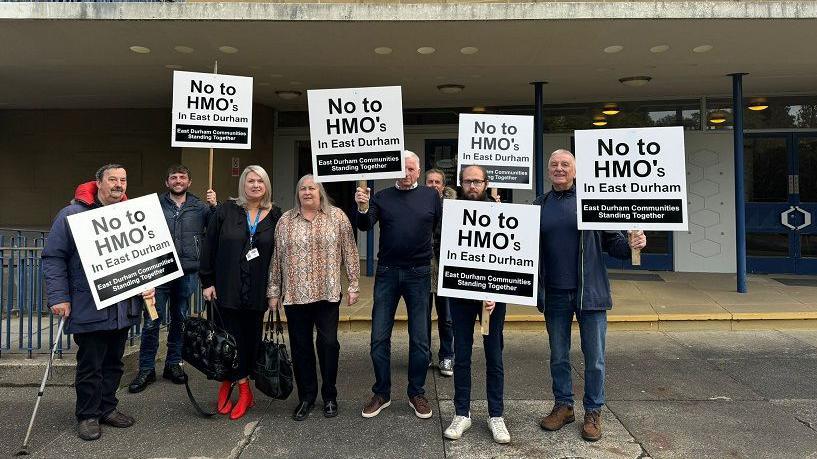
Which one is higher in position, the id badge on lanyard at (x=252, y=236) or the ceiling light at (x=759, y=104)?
the ceiling light at (x=759, y=104)

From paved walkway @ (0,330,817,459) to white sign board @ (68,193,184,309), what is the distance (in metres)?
1.10

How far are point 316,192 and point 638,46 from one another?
5.25 metres

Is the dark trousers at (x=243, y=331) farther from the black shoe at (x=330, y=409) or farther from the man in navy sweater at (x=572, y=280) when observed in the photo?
the man in navy sweater at (x=572, y=280)

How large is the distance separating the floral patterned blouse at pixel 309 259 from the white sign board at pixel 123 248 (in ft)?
2.73

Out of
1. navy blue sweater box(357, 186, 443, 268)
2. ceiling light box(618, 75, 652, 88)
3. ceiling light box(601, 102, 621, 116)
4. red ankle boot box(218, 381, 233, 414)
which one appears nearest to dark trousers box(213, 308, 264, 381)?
red ankle boot box(218, 381, 233, 414)

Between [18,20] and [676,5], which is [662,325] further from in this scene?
[18,20]

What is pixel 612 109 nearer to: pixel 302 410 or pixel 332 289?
pixel 332 289

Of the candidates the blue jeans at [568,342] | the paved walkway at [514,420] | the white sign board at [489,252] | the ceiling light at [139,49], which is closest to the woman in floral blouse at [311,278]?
the paved walkway at [514,420]

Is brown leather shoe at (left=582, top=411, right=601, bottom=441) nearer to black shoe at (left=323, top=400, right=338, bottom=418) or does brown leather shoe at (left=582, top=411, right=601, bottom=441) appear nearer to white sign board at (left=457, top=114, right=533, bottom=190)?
black shoe at (left=323, top=400, right=338, bottom=418)

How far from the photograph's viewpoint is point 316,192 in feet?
12.7

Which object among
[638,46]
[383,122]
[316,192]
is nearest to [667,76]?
[638,46]

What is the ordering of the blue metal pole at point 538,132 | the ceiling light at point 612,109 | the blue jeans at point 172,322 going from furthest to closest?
the ceiling light at point 612,109 < the blue metal pole at point 538,132 < the blue jeans at point 172,322

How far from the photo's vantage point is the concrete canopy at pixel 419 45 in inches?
231

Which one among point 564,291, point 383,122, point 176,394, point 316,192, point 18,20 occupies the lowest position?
point 176,394
